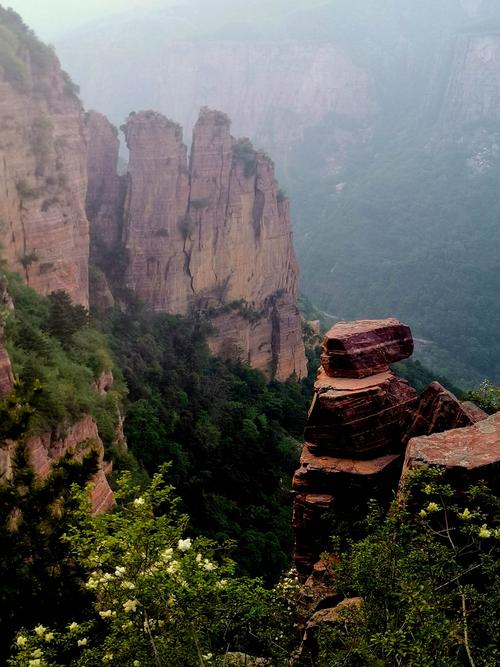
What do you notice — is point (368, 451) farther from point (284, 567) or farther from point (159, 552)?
point (284, 567)

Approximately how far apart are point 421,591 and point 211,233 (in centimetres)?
3467

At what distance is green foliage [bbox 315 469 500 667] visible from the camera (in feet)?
19.5

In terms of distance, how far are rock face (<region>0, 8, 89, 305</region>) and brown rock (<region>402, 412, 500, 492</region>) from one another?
729 inches

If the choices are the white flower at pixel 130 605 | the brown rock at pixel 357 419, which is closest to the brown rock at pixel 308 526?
the brown rock at pixel 357 419

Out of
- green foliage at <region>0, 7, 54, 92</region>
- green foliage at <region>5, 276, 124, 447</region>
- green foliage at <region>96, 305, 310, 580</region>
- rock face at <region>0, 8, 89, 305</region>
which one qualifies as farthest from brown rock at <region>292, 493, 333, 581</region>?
green foliage at <region>0, 7, 54, 92</region>

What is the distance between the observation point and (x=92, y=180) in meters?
38.4

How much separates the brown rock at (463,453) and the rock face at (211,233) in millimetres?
29194

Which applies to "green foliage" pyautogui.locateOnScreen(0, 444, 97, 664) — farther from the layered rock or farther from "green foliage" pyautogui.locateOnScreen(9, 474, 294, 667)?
the layered rock

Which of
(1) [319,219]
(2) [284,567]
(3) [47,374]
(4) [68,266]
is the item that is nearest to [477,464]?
(3) [47,374]

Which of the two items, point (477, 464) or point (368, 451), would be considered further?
point (368, 451)

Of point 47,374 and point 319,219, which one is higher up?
point 47,374

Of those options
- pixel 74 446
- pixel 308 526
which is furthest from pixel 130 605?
pixel 74 446

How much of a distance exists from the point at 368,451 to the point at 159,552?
4775 mm

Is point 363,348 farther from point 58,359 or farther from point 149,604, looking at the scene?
point 58,359
